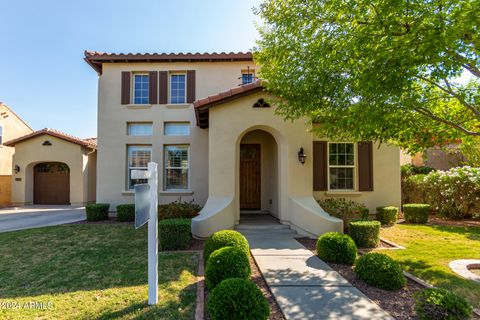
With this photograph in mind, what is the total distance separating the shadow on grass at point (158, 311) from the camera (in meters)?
3.55

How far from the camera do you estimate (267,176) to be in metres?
11.3

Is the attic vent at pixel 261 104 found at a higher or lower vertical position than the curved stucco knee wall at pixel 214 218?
higher

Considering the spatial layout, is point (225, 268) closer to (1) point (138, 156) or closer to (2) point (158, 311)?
(2) point (158, 311)

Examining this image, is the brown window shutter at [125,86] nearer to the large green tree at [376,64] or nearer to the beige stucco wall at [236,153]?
the beige stucco wall at [236,153]

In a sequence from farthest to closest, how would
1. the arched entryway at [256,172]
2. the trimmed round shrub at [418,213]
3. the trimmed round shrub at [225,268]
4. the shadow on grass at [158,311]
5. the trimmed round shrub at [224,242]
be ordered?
1. the arched entryway at [256,172]
2. the trimmed round shrub at [418,213]
3. the trimmed round shrub at [224,242]
4. the trimmed round shrub at [225,268]
5. the shadow on grass at [158,311]

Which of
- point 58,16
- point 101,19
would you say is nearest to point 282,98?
point 101,19

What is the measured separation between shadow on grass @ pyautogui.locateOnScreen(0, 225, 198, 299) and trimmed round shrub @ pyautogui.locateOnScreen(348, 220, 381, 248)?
4.42 metres

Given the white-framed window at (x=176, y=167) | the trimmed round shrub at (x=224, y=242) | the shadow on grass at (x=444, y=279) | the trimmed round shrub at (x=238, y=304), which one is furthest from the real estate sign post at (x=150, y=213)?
the white-framed window at (x=176, y=167)

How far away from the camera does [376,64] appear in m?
4.85

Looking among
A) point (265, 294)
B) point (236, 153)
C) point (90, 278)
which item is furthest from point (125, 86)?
point (265, 294)

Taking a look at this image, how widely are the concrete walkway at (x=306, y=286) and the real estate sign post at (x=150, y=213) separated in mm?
1965

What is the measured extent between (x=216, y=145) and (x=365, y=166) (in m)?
6.36

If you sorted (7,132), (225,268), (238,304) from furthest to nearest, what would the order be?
(7,132) < (225,268) < (238,304)

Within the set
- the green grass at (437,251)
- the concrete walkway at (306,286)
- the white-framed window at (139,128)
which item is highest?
the white-framed window at (139,128)
